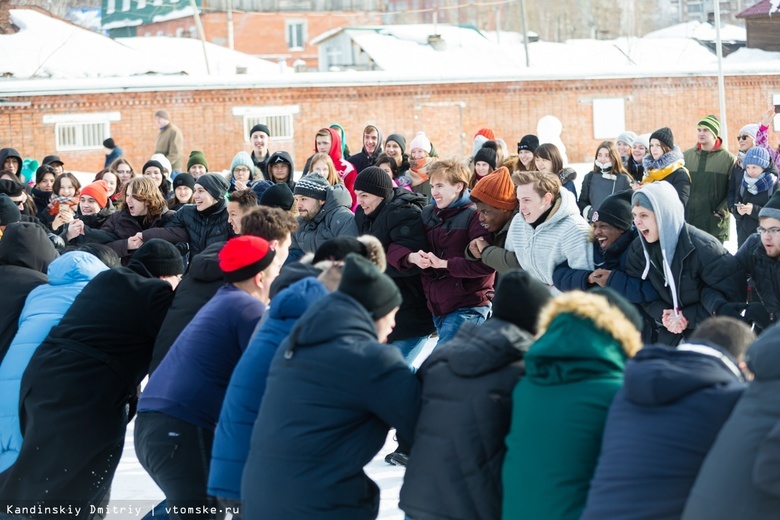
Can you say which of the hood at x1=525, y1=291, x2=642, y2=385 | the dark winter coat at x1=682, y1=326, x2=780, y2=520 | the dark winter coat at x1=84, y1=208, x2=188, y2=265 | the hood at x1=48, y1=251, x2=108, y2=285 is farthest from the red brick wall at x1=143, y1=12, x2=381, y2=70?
the dark winter coat at x1=682, y1=326, x2=780, y2=520

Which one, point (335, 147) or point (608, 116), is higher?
point (608, 116)

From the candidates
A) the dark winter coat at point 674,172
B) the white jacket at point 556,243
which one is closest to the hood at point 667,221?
the white jacket at point 556,243

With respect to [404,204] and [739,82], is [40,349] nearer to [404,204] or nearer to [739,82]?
[404,204]

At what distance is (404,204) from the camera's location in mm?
7176

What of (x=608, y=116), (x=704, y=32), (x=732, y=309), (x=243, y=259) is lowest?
(x=732, y=309)

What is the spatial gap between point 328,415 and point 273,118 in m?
25.6

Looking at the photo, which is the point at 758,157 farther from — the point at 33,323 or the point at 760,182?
the point at 33,323

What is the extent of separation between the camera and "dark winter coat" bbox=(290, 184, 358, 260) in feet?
24.5

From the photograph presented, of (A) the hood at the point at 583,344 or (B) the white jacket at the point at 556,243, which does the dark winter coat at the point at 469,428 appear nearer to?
(A) the hood at the point at 583,344

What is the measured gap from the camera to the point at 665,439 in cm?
301

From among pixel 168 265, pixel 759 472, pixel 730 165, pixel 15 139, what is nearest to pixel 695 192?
pixel 730 165

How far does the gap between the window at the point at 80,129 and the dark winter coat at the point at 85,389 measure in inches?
900

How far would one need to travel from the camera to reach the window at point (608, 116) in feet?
101

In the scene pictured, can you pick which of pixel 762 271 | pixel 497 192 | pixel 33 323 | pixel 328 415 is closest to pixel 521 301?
pixel 328 415
